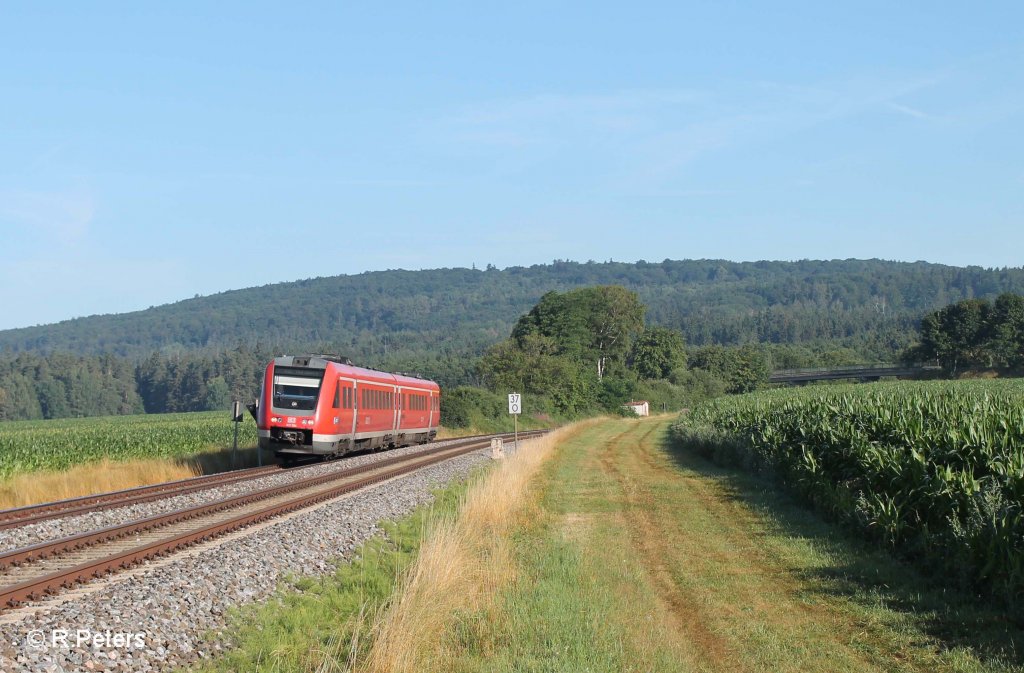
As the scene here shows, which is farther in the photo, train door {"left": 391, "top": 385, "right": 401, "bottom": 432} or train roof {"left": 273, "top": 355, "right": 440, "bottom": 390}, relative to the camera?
train door {"left": 391, "top": 385, "right": 401, "bottom": 432}

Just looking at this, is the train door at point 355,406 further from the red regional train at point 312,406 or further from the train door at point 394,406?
the train door at point 394,406

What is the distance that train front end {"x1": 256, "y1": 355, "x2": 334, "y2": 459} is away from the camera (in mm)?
28359

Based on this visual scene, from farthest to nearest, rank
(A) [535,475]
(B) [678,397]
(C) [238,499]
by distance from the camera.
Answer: (B) [678,397] → (A) [535,475] → (C) [238,499]

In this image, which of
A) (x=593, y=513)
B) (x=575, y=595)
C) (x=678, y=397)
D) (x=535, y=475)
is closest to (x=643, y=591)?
(x=575, y=595)

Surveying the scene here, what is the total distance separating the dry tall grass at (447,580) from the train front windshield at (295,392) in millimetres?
11440

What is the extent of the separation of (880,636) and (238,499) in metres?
13.2

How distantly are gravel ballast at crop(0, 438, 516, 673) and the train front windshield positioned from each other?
488 inches

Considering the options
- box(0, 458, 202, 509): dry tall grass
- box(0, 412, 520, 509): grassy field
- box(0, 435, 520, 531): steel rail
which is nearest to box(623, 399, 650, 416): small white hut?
box(0, 412, 520, 509): grassy field

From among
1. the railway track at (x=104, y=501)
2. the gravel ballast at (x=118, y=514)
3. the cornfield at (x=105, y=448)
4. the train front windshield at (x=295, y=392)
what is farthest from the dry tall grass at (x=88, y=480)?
the gravel ballast at (x=118, y=514)

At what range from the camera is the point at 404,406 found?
39.8 meters

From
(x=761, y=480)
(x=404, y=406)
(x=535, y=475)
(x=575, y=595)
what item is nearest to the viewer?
(x=575, y=595)

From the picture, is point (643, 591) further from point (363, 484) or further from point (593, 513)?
point (363, 484)

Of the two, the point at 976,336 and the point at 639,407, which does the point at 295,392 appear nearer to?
the point at 639,407

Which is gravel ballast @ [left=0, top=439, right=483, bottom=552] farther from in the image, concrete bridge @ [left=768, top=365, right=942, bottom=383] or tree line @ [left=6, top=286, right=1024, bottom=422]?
concrete bridge @ [left=768, top=365, right=942, bottom=383]
